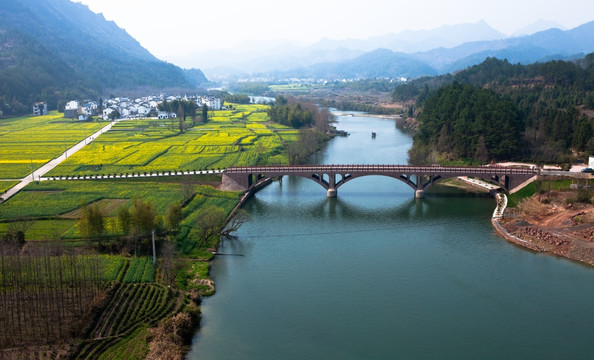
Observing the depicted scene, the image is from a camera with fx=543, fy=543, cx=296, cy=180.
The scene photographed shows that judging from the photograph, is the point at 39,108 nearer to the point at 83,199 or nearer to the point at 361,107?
the point at 361,107

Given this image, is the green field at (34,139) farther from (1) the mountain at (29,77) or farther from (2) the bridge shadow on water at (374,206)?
(2) the bridge shadow on water at (374,206)

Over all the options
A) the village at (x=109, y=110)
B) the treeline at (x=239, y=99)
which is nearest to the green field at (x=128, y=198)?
the village at (x=109, y=110)

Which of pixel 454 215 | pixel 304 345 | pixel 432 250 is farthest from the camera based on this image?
pixel 454 215

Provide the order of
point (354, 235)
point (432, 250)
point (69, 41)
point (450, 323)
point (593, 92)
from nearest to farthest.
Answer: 1. point (450, 323)
2. point (432, 250)
3. point (354, 235)
4. point (593, 92)
5. point (69, 41)

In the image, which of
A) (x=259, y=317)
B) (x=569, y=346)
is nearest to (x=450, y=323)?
(x=569, y=346)

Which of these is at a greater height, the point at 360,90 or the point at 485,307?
the point at 360,90

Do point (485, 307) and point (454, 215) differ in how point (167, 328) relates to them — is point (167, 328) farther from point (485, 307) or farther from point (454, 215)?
point (454, 215)
